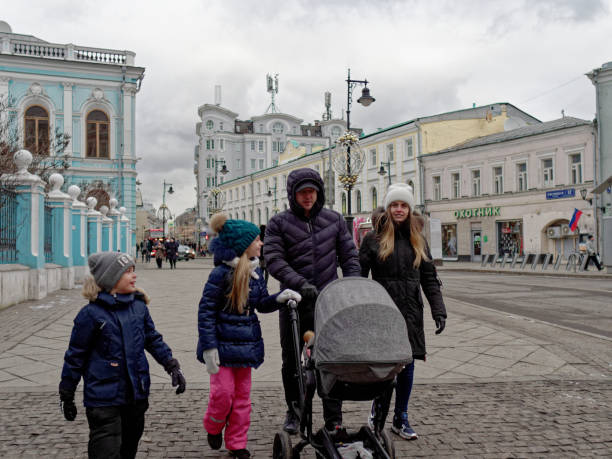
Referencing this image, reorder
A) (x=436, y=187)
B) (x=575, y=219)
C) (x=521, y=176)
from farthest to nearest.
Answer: (x=436, y=187)
(x=521, y=176)
(x=575, y=219)

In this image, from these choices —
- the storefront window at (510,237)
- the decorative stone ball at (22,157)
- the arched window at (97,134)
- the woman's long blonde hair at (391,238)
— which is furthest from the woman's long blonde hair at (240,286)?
the arched window at (97,134)

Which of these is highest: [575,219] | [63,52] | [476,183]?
[63,52]

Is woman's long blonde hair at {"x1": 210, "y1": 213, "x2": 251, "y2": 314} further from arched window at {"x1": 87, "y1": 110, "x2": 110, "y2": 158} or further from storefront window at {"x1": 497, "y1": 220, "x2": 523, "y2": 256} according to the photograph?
arched window at {"x1": 87, "y1": 110, "x2": 110, "y2": 158}

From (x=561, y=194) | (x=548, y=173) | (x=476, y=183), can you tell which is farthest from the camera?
(x=476, y=183)

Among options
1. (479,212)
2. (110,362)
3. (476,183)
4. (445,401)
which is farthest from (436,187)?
(110,362)

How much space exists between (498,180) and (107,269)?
37034 mm

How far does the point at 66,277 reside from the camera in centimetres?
1584

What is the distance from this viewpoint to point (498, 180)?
37.2 meters

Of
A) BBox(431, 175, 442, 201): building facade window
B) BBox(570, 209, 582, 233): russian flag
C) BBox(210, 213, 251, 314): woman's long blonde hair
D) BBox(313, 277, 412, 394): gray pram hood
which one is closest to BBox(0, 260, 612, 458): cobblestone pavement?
BBox(210, 213, 251, 314): woman's long blonde hair

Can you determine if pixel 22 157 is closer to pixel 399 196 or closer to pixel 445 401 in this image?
pixel 399 196

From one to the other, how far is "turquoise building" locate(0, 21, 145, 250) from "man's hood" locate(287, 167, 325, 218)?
32230mm

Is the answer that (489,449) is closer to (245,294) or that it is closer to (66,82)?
(245,294)

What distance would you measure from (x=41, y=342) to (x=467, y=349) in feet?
18.1

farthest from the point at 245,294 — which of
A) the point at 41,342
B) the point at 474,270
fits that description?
the point at 474,270
